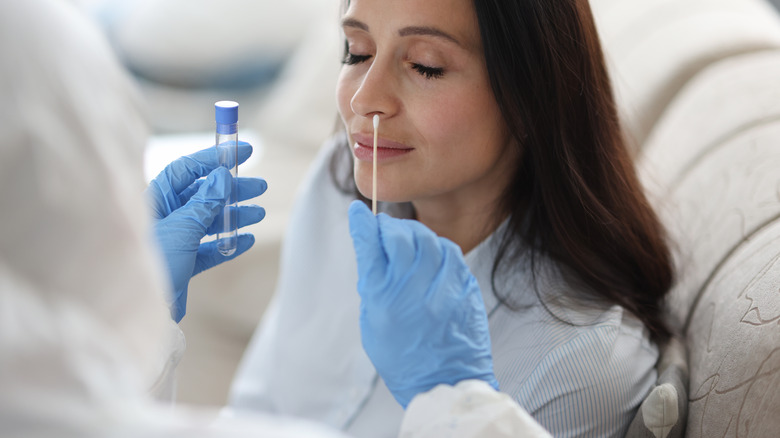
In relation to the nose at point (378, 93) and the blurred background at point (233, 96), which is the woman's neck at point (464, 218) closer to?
the nose at point (378, 93)

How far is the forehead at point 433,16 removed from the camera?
92 centimetres

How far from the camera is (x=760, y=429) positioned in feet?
2.31

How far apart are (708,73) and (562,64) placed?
1.78ft

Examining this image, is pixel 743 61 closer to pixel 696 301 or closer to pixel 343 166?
pixel 696 301

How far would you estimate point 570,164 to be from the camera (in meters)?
0.99

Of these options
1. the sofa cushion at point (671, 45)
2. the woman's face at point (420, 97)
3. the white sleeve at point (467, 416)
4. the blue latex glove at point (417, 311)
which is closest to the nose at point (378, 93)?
the woman's face at point (420, 97)

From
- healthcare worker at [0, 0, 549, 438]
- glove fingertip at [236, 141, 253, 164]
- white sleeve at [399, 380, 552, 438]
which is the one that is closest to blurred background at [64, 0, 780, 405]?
glove fingertip at [236, 141, 253, 164]

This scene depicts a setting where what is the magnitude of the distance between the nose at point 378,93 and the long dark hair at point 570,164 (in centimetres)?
14

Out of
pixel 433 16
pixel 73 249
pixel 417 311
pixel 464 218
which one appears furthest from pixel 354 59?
pixel 73 249

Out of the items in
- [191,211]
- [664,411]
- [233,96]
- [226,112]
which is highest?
[226,112]

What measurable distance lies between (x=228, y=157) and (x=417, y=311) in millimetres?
388

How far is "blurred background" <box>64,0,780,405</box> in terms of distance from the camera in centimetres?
167

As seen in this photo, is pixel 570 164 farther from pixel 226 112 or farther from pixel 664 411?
pixel 226 112

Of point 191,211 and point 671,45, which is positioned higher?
point 671,45
